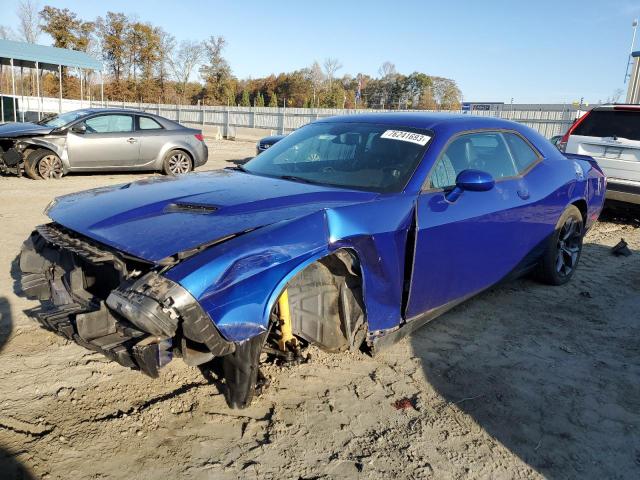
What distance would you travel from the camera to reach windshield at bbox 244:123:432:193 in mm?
3131

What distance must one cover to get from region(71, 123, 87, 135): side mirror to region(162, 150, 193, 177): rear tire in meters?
1.63

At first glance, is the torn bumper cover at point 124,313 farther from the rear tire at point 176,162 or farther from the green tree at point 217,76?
the green tree at point 217,76

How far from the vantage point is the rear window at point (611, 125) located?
691 cm

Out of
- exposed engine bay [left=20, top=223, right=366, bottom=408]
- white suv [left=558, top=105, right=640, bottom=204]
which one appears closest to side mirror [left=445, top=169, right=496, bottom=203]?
exposed engine bay [left=20, top=223, right=366, bottom=408]

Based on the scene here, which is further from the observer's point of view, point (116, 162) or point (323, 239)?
point (116, 162)

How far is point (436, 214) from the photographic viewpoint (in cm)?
303

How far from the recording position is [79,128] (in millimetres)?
9555

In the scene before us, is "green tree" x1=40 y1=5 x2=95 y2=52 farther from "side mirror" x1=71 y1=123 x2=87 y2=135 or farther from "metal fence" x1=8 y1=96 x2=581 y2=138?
"side mirror" x1=71 y1=123 x2=87 y2=135

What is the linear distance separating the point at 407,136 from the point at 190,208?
1.58m

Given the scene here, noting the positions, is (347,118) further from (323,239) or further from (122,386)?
(122,386)

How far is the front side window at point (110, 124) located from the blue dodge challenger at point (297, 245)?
7.02 meters

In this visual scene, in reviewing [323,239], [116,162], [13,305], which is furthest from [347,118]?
[116,162]

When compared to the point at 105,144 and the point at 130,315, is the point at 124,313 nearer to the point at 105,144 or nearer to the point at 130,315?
the point at 130,315

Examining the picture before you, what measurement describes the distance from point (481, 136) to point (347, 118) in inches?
42.1
